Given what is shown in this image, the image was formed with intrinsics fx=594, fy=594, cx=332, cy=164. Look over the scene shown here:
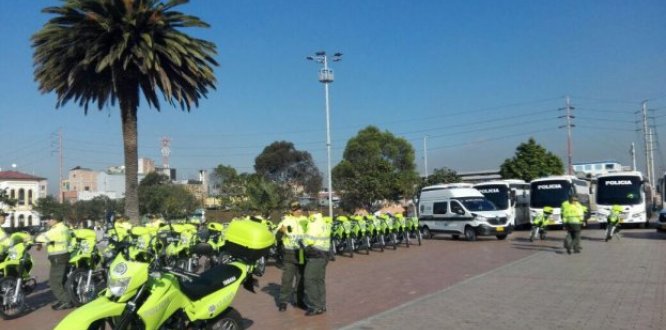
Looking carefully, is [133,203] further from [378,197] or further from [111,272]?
[378,197]

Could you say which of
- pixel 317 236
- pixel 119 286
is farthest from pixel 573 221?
pixel 119 286

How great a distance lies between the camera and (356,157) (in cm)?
5862

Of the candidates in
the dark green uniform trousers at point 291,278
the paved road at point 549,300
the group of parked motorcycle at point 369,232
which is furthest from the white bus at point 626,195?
the dark green uniform trousers at point 291,278

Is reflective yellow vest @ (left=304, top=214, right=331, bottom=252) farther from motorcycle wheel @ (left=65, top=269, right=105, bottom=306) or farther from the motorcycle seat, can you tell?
motorcycle wheel @ (left=65, top=269, right=105, bottom=306)

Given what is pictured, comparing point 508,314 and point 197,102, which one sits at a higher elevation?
point 197,102

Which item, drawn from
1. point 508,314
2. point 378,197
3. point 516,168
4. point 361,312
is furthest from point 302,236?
point 516,168

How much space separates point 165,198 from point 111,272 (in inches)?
2187

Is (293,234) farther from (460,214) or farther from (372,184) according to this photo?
(372,184)

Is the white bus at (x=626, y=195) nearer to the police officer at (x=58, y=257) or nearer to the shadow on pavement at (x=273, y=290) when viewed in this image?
the shadow on pavement at (x=273, y=290)

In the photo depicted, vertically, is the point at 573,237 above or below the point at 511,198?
below

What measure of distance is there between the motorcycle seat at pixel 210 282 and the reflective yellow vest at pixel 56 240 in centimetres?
548

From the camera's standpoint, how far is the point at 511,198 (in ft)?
102

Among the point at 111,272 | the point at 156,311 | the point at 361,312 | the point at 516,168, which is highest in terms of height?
the point at 516,168

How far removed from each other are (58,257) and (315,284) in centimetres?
519
